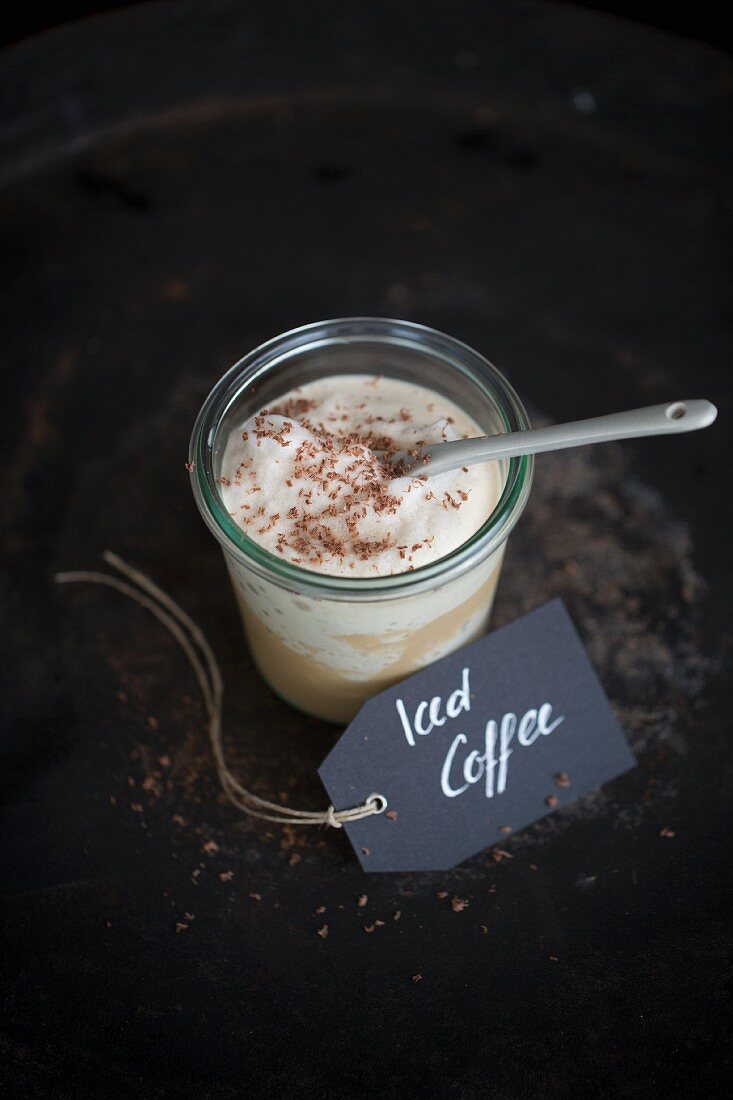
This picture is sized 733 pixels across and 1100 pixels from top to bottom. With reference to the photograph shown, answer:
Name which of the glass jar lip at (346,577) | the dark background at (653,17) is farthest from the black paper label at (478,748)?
the dark background at (653,17)

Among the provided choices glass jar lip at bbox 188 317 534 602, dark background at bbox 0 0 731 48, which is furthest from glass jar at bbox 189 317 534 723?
dark background at bbox 0 0 731 48

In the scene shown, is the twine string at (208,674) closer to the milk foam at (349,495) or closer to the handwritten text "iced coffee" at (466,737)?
the handwritten text "iced coffee" at (466,737)

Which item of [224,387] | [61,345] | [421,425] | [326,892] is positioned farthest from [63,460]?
[326,892]

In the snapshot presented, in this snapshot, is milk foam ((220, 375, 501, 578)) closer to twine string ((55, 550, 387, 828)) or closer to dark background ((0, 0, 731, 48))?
twine string ((55, 550, 387, 828))

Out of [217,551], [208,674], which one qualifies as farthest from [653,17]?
[208,674]

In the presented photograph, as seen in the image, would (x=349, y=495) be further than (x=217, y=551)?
No

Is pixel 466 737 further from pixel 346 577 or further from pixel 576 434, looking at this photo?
pixel 576 434
